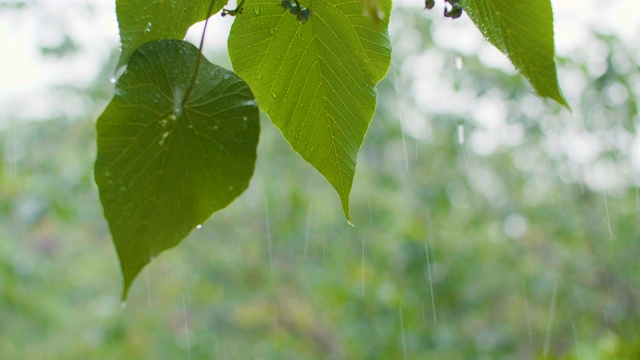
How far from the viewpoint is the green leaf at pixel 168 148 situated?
302 millimetres

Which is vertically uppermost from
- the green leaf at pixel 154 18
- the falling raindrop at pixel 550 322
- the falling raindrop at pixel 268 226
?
the green leaf at pixel 154 18

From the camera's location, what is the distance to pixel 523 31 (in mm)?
307

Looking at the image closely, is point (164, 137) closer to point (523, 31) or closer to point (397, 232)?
point (523, 31)

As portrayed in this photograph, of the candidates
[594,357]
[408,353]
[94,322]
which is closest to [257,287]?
[94,322]

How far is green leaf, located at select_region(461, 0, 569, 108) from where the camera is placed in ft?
1.00

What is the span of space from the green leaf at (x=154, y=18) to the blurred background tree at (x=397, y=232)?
1.98 m

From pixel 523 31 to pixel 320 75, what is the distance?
0.33 ft

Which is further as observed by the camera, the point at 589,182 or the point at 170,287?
the point at 170,287

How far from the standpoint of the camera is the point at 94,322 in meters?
2.90

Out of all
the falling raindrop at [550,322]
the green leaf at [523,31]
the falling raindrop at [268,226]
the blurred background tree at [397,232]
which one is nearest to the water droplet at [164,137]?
the green leaf at [523,31]

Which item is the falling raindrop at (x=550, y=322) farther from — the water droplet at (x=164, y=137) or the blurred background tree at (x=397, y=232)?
the water droplet at (x=164, y=137)

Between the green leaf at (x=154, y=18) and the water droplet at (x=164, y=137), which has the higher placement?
the green leaf at (x=154, y=18)

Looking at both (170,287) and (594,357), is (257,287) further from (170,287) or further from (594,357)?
(594,357)

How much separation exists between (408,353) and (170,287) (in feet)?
4.95
